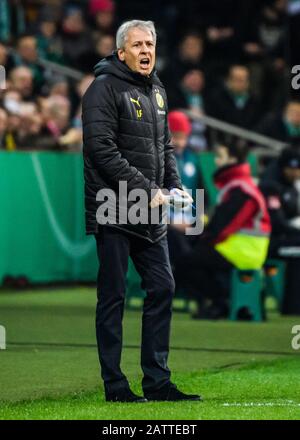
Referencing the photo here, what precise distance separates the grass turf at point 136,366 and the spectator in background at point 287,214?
396 millimetres

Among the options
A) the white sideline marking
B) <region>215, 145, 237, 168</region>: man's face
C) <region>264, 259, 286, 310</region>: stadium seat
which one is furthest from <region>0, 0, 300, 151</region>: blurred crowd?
the white sideline marking

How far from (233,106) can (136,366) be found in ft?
38.5

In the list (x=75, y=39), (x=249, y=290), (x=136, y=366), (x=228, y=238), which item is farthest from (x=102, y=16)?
(x=136, y=366)

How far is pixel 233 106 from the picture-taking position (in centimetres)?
2295

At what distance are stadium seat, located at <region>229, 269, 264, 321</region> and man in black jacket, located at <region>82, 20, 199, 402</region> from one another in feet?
20.1

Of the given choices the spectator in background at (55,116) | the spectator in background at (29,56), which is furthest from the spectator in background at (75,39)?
the spectator in background at (55,116)

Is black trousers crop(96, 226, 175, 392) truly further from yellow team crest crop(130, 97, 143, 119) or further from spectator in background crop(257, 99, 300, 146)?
spectator in background crop(257, 99, 300, 146)

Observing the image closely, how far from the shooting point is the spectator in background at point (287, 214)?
54.0 feet

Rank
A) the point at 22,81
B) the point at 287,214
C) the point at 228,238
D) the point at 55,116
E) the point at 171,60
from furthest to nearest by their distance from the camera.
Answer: the point at 171,60 < the point at 22,81 < the point at 55,116 < the point at 287,214 < the point at 228,238

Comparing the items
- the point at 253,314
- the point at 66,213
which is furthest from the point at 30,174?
the point at 253,314

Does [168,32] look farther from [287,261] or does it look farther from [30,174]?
[287,261]

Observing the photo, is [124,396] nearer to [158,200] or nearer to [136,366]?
[158,200]

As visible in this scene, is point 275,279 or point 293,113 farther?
point 293,113

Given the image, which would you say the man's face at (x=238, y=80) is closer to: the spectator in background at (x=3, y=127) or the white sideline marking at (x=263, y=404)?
the spectator in background at (x=3, y=127)
